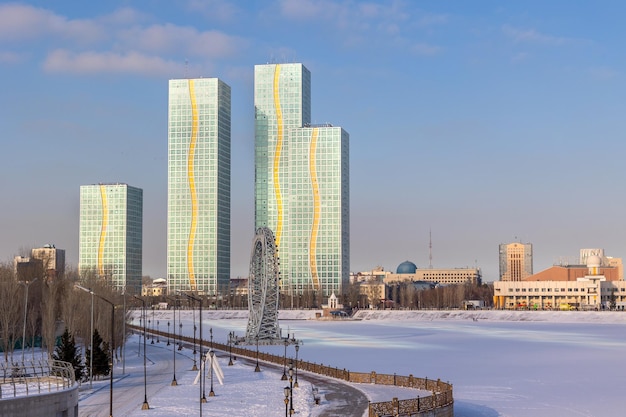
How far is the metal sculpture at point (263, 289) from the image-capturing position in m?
115

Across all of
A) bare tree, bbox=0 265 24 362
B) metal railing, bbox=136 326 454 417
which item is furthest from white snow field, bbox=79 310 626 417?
bare tree, bbox=0 265 24 362

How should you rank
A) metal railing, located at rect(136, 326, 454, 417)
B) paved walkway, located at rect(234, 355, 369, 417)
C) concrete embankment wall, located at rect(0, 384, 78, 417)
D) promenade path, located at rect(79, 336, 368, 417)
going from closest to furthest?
1. concrete embankment wall, located at rect(0, 384, 78, 417)
2. metal railing, located at rect(136, 326, 454, 417)
3. paved walkway, located at rect(234, 355, 369, 417)
4. promenade path, located at rect(79, 336, 368, 417)

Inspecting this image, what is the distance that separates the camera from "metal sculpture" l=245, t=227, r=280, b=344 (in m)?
115

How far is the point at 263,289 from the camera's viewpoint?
11588 centimetres

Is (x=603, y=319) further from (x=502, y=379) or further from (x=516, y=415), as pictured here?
(x=516, y=415)

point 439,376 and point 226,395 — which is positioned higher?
point 439,376

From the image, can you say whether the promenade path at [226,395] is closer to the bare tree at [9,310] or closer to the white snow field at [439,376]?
the white snow field at [439,376]

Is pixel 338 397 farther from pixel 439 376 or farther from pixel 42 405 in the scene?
pixel 42 405

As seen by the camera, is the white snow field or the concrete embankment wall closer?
the concrete embankment wall

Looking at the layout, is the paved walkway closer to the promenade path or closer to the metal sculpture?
the promenade path

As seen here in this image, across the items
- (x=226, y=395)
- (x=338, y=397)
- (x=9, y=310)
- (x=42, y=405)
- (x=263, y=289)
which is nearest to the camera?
(x=42, y=405)

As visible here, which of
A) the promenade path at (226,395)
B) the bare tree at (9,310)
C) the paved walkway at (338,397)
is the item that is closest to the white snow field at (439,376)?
the promenade path at (226,395)

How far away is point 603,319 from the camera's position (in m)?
192

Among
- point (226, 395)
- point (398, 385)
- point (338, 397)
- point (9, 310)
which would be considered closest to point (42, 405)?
point (226, 395)
